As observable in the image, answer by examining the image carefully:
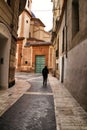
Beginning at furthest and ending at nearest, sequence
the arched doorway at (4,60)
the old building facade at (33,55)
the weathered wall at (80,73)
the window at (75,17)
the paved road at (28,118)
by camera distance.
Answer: the old building facade at (33,55) < the arched doorway at (4,60) < the window at (75,17) < the weathered wall at (80,73) < the paved road at (28,118)

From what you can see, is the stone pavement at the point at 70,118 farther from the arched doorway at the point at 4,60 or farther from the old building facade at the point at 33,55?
the old building facade at the point at 33,55

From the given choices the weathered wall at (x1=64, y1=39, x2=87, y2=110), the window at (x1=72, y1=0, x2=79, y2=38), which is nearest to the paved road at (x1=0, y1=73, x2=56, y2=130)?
the weathered wall at (x1=64, y1=39, x2=87, y2=110)

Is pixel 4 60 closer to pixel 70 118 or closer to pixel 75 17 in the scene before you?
pixel 75 17

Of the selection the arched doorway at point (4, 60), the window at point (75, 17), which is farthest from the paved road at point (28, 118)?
the window at point (75, 17)

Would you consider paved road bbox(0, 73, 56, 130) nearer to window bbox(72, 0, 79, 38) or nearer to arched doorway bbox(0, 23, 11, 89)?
arched doorway bbox(0, 23, 11, 89)

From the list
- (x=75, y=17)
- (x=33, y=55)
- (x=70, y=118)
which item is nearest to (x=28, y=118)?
(x=70, y=118)

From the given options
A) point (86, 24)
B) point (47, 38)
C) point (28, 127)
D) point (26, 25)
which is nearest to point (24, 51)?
point (26, 25)

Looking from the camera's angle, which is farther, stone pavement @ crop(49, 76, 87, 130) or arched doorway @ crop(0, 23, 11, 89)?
arched doorway @ crop(0, 23, 11, 89)

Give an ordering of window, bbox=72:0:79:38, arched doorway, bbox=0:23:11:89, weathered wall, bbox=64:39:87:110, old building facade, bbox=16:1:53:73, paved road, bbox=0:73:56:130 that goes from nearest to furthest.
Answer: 1. paved road, bbox=0:73:56:130
2. weathered wall, bbox=64:39:87:110
3. window, bbox=72:0:79:38
4. arched doorway, bbox=0:23:11:89
5. old building facade, bbox=16:1:53:73

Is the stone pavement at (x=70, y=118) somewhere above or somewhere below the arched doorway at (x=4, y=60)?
below

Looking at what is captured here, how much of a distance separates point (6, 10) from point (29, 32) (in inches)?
1235

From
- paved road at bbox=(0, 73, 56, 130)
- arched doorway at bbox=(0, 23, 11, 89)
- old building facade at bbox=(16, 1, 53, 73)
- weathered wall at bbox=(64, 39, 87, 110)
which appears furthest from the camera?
old building facade at bbox=(16, 1, 53, 73)

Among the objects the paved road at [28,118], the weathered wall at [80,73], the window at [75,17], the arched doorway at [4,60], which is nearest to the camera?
the paved road at [28,118]

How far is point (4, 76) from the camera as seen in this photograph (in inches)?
409
